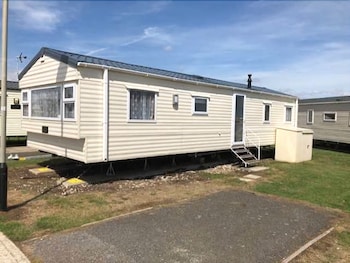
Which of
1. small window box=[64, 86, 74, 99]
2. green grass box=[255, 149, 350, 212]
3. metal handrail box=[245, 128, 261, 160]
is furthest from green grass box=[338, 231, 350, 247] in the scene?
metal handrail box=[245, 128, 261, 160]

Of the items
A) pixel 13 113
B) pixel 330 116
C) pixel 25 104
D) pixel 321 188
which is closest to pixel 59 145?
pixel 25 104

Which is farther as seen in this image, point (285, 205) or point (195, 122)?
point (195, 122)

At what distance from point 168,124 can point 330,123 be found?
1399 centimetres

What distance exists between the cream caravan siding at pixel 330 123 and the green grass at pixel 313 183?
5876mm

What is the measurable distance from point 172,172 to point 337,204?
5.09m

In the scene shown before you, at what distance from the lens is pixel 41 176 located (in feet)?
31.6

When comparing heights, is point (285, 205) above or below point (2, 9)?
below

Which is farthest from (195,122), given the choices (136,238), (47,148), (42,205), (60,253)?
(60,253)

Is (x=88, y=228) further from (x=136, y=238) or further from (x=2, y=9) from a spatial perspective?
(x=2, y=9)

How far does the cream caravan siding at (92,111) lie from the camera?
826 cm

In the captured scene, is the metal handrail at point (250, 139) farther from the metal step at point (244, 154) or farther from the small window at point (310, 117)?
the small window at point (310, 117)

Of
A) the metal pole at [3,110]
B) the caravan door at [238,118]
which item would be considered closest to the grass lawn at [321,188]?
the caravan door at [238,118]

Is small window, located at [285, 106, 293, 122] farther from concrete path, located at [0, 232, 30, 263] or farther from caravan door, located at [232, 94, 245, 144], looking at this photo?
concrete path, located at [0, 232, 30, 263]

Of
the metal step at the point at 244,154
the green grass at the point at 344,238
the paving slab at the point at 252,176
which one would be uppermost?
the metal step at the point at 244,154
